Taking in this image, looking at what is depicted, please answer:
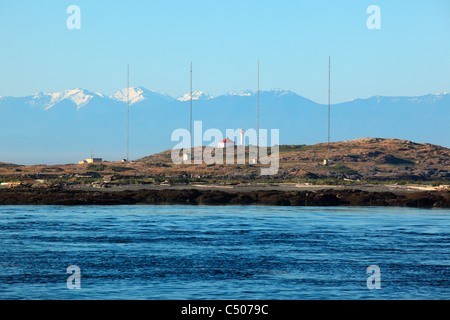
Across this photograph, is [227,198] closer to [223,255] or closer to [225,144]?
[223,255]

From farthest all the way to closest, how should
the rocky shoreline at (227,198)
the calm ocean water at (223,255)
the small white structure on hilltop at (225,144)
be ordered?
the small white structure on hilltop at (225,144), the rocky shoreline at (227,198), the calm ocean water at (223,255)

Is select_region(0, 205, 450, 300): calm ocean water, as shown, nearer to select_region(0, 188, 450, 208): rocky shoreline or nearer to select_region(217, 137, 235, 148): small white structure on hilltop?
select_region(0, 188, 450, 208): rocky shoreline

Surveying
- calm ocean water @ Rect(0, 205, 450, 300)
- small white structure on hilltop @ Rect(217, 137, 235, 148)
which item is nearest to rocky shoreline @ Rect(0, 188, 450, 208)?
calm ocean water @ Rect(0, 205, 450, 300)

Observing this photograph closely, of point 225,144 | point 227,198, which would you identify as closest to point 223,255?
point 227,198

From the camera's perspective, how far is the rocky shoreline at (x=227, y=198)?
65.9 m

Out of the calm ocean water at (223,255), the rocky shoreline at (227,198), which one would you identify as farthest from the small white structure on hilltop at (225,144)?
the calm ocean water at (223,255)

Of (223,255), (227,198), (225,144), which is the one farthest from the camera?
(225,144)

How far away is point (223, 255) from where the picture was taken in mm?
32656

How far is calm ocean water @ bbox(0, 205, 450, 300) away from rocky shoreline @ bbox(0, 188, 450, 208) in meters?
11.7

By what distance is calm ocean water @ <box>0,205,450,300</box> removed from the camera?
2497 cm

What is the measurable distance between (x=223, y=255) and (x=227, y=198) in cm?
3635

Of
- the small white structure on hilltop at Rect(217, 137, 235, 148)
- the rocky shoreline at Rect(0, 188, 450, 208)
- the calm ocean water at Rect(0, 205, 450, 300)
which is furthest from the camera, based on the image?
the small white structure on hilltop at Rect(217, 137, 235, 148)

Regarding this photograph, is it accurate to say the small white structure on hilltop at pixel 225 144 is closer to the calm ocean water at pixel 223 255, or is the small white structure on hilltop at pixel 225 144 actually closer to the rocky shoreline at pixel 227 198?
the rocky shoreline at pixel 227 198

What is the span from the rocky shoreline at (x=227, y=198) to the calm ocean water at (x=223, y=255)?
38.2ft
